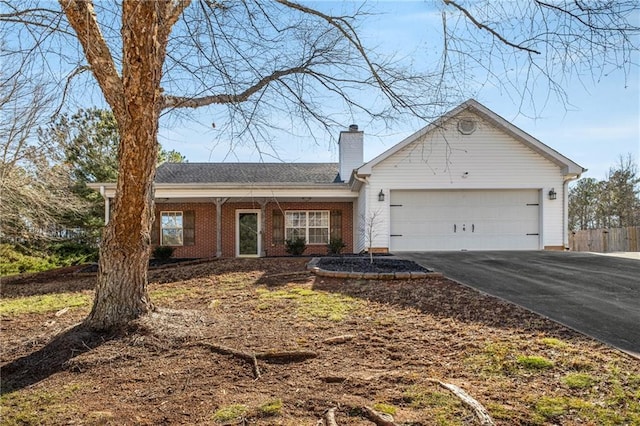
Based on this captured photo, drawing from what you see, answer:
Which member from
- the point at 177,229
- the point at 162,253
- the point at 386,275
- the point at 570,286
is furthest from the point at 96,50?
the point at 177,229

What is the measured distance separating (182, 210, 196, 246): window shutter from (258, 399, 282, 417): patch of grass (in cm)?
1425

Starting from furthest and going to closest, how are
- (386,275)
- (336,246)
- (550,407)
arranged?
(336,246), (386,275), (550,407)

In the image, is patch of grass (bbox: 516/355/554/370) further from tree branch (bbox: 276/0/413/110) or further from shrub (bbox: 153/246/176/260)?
shrub (bbox: 153/246/176/260)

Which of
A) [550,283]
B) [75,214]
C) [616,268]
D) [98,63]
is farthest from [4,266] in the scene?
[616,268]

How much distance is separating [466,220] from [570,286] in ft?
22.5

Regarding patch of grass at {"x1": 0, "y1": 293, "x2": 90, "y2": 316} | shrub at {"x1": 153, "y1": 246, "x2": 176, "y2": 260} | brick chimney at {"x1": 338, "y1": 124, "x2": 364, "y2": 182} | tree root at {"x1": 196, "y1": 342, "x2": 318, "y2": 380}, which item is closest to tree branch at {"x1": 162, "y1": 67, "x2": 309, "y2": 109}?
tree root at {"x1": 196, "y1": 342, "x2": 318, "y2": 380}

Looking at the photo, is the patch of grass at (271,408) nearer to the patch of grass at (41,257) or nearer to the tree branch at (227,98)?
the tree branch at (227,98)

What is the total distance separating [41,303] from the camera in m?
6.94

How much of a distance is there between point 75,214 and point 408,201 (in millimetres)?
13263

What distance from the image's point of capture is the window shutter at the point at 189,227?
640 inches

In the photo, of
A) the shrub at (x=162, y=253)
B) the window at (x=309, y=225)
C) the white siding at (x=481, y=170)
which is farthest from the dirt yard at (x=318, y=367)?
the window at (x=309, y=225)

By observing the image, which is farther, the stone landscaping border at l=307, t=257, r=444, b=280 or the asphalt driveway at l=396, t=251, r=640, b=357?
the stone landscaping border at l=307, t=257, r=444, b=280

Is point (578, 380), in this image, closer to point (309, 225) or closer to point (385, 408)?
point (385, 408)

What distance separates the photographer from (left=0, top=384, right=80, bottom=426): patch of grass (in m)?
2.72
